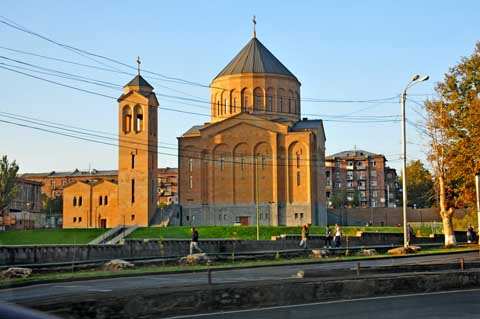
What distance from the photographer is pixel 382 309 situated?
12625mm

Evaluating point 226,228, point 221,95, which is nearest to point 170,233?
point 226,228

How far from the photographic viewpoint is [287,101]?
65.2m

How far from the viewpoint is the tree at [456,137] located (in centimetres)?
3238

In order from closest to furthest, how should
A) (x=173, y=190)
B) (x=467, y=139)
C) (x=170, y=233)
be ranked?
(x=467, y=139) → (x=170, y=233) → (x=173, y=190)

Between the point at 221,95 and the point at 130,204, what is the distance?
15.1m

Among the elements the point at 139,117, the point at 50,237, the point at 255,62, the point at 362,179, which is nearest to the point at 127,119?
the point at 139,117

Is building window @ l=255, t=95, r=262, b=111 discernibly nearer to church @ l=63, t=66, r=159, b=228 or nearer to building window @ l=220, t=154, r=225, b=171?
building window @ l=220, t=154, r=225, b=171

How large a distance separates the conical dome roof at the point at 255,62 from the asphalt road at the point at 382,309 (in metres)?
51.6

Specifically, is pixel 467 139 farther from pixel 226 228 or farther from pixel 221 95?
pixel 221 95

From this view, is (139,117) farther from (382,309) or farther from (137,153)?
(382,309)

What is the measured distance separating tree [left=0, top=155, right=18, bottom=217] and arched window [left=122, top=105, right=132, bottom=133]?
15287 millimetres

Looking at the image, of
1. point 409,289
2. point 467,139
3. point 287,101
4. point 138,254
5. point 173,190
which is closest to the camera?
point 409,289

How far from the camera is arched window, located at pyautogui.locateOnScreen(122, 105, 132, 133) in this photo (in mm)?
60125

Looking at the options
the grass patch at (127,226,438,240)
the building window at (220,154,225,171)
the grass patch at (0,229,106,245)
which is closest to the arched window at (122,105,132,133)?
the building window at (220,154,225,171)
